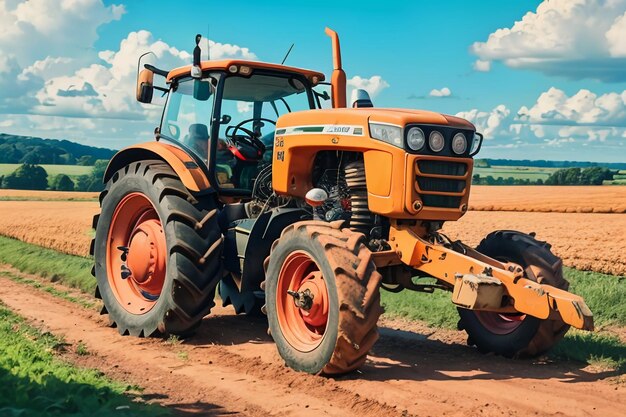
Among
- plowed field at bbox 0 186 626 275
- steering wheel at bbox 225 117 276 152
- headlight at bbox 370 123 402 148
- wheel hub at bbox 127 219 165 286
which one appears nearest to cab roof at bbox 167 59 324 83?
steering wheel at bbox 225 117 276 152

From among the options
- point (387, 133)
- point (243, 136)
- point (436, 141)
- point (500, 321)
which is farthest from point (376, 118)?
point (500, 321)

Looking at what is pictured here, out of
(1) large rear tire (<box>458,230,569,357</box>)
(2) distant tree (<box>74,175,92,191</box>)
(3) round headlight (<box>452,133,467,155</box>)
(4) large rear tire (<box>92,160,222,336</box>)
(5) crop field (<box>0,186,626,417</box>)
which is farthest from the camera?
(2) distant tree (<box>74,175,92,191</box>)

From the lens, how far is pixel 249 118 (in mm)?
8594

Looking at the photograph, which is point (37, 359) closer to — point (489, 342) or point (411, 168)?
point (411, 168)

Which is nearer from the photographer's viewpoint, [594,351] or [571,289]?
[594,351]

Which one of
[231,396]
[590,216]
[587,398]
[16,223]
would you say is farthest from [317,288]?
[16,223]

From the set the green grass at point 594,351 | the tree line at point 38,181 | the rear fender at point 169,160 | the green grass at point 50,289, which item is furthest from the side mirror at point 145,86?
the tree line at point 38,181

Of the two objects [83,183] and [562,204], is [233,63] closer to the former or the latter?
[562,204]

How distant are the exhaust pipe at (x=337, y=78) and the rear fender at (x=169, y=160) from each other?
64.6 inches

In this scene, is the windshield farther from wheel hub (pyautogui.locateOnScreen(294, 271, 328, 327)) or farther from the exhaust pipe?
wheel hub (pyautogui.locateOnScreen(294, 271, 328, 327))

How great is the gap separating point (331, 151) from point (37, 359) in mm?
3176

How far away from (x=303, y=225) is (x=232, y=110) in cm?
245

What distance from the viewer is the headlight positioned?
6414 mm

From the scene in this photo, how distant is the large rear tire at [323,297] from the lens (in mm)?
5820
